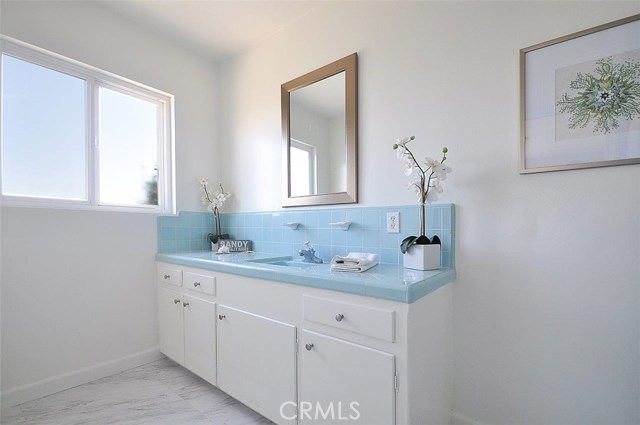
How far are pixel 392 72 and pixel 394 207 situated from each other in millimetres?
792

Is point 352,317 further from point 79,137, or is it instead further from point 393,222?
point 79,137

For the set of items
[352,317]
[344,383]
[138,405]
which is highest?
[352,317]

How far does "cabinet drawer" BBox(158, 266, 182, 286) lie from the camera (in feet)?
6.90

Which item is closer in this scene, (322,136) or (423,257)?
(423,257)

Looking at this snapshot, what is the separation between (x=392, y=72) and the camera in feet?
5.64

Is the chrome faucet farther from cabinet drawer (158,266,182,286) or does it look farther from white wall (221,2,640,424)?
cabinet drawer (158,266,182,286)

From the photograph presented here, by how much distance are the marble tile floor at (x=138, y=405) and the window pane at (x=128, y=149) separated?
1.28m

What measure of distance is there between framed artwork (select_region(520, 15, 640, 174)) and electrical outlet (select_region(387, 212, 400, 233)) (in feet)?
2.07

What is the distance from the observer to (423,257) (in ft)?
4.55

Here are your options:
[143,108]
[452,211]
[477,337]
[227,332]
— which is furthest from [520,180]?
[143,108]

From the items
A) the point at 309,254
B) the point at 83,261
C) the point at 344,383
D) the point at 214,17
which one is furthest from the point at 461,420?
the point at 214,17

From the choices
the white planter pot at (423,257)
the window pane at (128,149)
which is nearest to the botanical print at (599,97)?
the white planter pot at (423,257)

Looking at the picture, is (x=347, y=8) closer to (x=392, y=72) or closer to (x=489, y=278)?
(x=392, y=72)

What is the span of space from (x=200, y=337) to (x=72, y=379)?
35.2 inches
